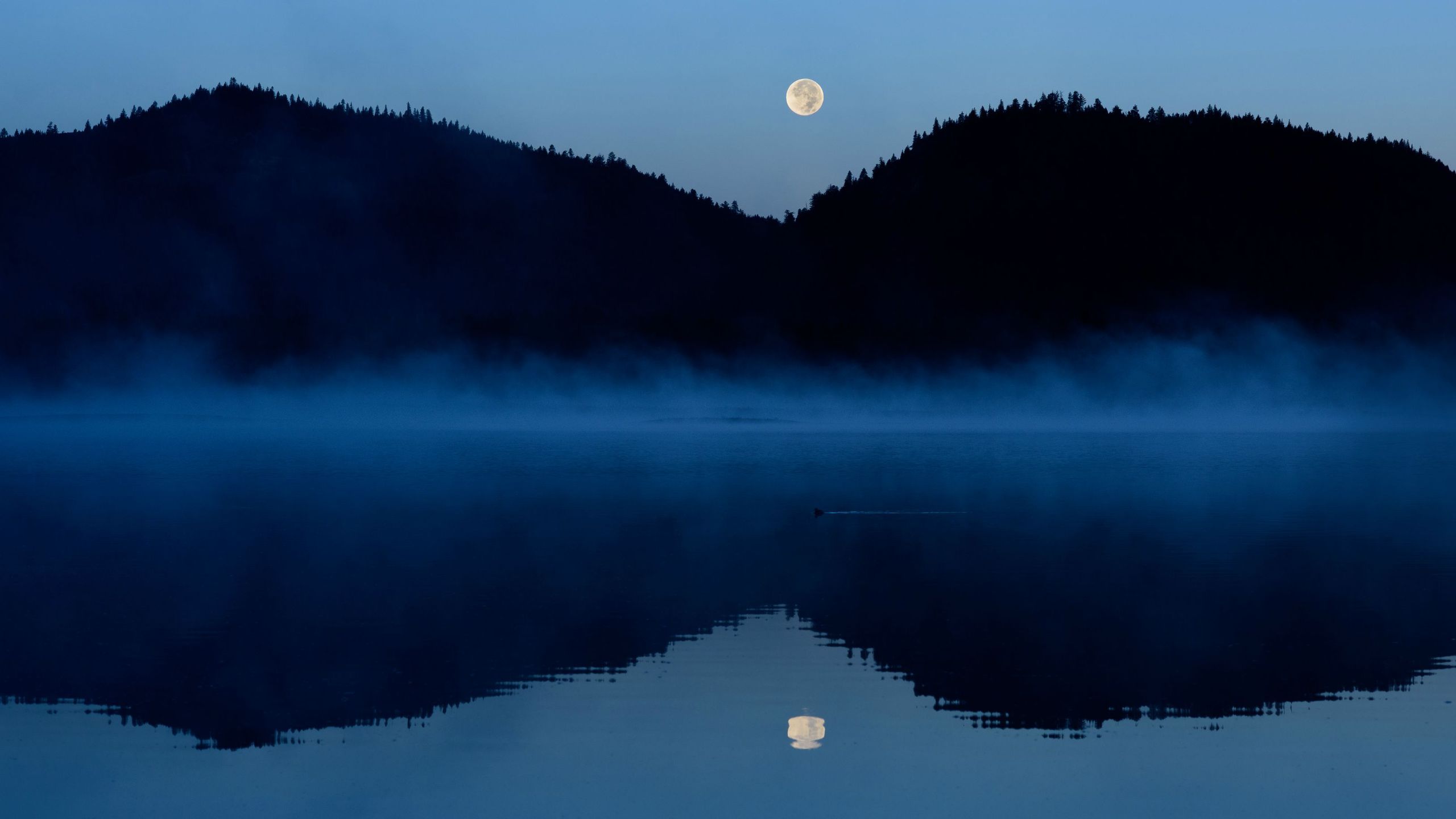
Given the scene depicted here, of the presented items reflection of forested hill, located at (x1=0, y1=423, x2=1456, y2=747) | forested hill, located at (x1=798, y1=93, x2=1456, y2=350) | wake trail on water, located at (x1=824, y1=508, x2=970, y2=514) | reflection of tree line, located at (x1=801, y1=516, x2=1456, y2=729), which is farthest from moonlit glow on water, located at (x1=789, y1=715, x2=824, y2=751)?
forested hill, located at (x1=798, y1=93, x2=1456, y2=350)

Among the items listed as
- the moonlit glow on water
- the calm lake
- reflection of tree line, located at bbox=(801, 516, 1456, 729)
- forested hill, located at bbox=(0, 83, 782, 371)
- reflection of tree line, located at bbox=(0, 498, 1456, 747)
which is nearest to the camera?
the calm lake

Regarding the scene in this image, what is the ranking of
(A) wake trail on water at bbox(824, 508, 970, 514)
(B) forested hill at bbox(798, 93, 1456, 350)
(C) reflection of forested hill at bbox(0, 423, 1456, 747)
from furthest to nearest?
(B) forested hill at bbox(798, 93, 1456, 350)
(A) wake trail on water at bbox(824, 508, 970, 514)
(C) reflection of forested hill at bbox(0, 423, 1456, 747)

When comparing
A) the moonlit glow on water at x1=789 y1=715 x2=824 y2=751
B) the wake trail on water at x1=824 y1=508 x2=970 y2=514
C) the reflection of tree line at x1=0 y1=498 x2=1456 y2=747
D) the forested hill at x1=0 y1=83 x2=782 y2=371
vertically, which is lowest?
the moonlit glow on water at x1=789 y1=715 x2=824 y2=751

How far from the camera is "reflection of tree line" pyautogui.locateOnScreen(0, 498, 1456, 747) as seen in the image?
1547 cm

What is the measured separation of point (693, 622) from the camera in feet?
65.2

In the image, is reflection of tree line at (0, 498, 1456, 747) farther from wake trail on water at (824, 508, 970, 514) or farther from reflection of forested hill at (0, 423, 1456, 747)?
wake trail on water at (824, 508, 970, 514)

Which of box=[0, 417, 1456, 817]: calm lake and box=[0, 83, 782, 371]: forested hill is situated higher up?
box=[0, 83, 782, 371]: forested hill

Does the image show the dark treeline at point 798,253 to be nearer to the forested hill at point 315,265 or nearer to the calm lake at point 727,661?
the forested hill at point 315,265

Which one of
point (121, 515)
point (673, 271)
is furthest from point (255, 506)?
point (673, 271)

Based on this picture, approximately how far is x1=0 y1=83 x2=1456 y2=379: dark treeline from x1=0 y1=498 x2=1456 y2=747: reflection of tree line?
151 m

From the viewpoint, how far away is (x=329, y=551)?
29.0 metres

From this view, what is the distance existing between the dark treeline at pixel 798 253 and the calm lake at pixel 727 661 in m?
140

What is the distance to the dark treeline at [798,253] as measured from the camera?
173 m

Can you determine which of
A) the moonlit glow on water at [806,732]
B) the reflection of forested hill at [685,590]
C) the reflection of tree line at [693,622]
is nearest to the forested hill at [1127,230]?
the reflection of forested hill at [685,590]
